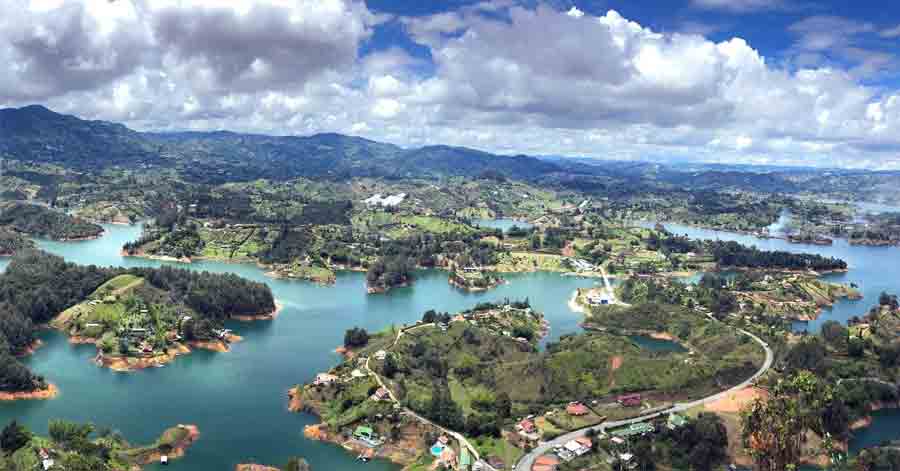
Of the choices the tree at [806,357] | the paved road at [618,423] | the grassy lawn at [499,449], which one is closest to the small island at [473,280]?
the paved road at [618,423]

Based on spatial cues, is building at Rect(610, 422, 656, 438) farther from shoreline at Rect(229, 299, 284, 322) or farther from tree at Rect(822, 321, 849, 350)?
shoreline at Rect(229, 299, 284, 322)

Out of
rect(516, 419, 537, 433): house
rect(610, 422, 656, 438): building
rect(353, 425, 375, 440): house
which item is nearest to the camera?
rect(353, 425, 375, 440): house

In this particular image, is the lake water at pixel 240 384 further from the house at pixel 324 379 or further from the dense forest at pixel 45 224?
the dense forest at pixel 45 224

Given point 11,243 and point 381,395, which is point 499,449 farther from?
point 11,243

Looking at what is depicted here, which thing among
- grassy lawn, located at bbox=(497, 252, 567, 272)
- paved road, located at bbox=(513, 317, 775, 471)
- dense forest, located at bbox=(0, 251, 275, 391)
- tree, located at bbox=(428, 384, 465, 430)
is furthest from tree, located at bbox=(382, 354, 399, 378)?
grassy lawn, located at bbox=(497, 252, 567, 272)

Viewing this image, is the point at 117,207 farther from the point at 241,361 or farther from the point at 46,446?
the point at 46,446

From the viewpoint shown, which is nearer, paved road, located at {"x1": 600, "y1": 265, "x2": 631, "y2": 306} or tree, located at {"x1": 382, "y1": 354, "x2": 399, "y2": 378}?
tree, located at {"x1": 382, "y1": 354, "x2": 399, "y2": 378}
